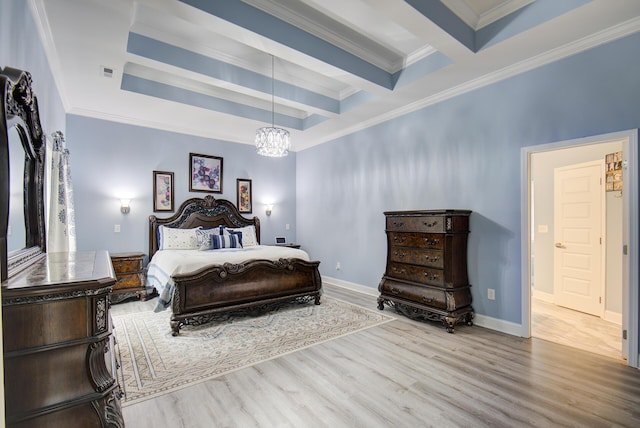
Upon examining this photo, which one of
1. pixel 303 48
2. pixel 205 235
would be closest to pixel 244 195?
pixel 205 235

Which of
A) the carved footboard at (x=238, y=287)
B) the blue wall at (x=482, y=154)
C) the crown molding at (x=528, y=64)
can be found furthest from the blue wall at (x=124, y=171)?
the crown molding at (x=528, y=64)

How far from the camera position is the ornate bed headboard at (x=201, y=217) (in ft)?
16.7

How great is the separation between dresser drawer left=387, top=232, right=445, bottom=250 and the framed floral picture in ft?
11.4

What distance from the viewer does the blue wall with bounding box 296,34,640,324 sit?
2.78 m

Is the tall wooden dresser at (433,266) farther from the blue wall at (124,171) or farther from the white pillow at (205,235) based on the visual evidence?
the blue wall at (124,171)

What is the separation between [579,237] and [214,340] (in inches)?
196

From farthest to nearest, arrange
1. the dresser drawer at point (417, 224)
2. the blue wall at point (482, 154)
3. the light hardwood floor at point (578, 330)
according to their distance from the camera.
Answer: the dresser drawer at point (417, 224) → the light hardwood floor at point (578, 330) → the blue wall at point (482, 154)

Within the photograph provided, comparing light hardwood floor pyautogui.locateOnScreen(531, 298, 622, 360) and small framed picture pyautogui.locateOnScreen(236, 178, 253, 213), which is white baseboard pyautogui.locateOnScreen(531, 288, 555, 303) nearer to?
light hardwood floor pyautogui.locateOnScreen(531, 298, 622, 360)

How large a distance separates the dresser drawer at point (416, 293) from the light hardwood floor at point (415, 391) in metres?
0.51

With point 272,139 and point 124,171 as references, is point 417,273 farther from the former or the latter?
point 124,171

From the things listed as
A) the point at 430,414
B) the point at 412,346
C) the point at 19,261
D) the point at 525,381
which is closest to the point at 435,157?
the point at 412,346

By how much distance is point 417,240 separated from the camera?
3768mm

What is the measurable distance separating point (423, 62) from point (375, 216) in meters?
2.35

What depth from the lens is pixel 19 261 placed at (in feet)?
5.40
